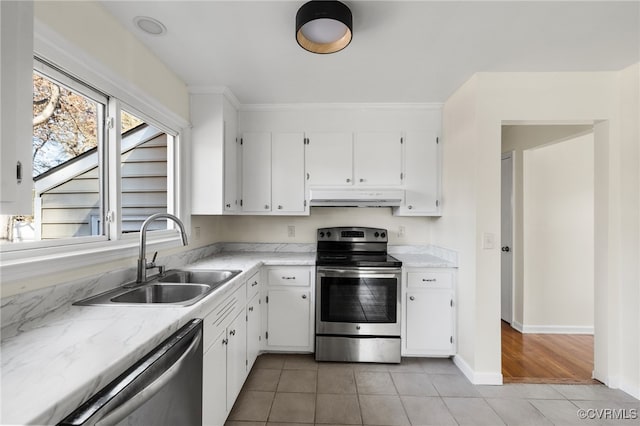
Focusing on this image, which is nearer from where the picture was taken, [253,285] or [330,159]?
[253,285]

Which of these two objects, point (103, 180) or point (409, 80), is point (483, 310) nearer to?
point (409, 80)

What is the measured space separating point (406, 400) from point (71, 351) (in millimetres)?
2015

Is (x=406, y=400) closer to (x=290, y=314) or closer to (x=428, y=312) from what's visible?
(x=428, y=312)

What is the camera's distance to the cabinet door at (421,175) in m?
2.89

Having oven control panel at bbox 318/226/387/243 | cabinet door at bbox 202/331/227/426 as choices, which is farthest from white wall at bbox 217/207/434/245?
cabinet door at bbox 202/331/227/426

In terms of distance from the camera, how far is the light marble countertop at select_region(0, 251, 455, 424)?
0.66 meters

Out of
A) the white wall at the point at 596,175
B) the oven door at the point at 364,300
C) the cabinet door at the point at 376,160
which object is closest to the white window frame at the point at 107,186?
the oven door at the point at 364,300

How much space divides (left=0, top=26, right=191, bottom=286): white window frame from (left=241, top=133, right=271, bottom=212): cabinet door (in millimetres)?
580

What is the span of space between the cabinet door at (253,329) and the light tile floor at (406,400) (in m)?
0.18

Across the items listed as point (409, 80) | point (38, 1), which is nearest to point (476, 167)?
point (409, 80)

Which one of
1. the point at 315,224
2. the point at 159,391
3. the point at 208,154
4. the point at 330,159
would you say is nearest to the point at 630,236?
the point at 330,159

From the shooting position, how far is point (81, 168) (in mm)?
1562

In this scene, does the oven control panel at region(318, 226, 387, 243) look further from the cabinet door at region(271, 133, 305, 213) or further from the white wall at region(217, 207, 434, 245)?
the cabinet door at region(271, 133, 305, 213)

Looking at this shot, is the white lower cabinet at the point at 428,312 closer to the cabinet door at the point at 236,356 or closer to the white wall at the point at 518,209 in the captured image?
the white wall at the point at 518,209
